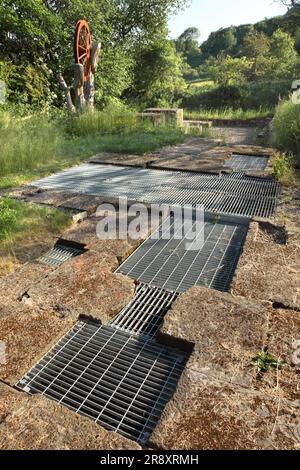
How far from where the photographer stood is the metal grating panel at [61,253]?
2.88m

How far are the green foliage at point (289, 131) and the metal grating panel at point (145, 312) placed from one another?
14.2ft

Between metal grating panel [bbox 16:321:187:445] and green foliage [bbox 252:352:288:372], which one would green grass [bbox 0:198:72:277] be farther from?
green foliage [bbox 252:352:288:372]

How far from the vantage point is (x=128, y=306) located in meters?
2.32

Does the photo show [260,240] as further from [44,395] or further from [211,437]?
[44,395]

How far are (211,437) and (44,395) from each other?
85 centimetres

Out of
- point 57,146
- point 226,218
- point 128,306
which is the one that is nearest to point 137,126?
point 57,146

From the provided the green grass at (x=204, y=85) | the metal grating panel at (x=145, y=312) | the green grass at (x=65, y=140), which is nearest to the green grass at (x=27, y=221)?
the green grass at (x=65, y=140)

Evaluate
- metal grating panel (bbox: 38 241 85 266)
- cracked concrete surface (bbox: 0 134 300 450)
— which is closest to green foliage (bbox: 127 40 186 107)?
metal grating panel (bbox: 38 241 85 266)

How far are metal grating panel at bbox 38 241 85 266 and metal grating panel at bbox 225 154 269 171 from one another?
3504 millimetres

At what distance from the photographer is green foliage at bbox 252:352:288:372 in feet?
→ 5.67

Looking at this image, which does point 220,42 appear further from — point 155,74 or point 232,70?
point 155,74

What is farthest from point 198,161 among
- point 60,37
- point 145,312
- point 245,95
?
point 245,95

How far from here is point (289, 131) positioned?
616 centimetres
